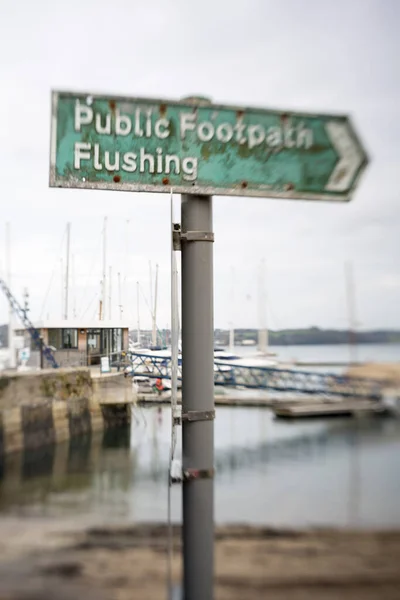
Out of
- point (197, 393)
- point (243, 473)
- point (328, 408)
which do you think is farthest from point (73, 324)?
point (197, 393)

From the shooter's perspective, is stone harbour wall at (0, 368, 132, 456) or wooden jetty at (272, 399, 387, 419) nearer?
wooden jetty at (272, 399, 387, 419)

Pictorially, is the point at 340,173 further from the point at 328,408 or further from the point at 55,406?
the point at 55,406

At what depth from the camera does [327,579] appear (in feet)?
4.92

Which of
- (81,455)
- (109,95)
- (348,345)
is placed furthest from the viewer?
(81,455)

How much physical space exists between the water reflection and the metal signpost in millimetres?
469

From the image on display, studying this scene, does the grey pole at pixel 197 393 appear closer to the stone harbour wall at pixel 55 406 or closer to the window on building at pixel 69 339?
the stone harbour wall at pixel 55 406

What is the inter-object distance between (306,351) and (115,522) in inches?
73.3

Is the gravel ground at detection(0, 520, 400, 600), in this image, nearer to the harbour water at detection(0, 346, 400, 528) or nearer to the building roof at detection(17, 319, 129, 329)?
the harbour water at detection(0, 346, 400, 528)

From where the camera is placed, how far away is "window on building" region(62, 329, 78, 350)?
6277mm

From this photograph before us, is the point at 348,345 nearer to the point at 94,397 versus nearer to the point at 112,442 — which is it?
the point at 112,442

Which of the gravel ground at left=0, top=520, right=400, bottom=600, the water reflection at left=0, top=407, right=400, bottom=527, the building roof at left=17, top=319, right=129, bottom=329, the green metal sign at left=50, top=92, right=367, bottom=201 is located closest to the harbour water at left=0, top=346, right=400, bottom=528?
the water reflection at left=0, top=407, right=400, bottom=527

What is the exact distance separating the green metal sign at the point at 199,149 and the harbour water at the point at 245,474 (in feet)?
1.32

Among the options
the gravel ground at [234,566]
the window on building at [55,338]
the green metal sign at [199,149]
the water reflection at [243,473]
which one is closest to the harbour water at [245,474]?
the water reflection at [243,473]

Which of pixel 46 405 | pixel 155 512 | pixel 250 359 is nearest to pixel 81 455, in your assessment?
pixel 46 405
